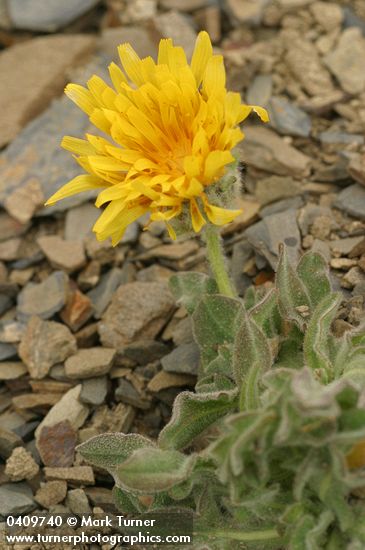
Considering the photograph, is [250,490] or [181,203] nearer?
[250,490]

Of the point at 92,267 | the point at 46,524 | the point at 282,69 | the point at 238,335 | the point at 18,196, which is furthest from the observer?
the point at 282,69

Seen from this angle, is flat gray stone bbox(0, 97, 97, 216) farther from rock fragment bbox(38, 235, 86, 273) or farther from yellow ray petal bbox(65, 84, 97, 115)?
yellow ray petal bbox(65, 84, 97, 115)

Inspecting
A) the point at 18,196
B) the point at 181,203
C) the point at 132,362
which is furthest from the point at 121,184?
the point at 18,196

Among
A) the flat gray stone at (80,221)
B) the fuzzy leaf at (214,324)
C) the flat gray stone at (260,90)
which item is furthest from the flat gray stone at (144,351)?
the flat gray stone at (260,90)

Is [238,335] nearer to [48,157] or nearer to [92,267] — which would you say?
[92,267]

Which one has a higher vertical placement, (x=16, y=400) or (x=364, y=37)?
(x=364, y=37)

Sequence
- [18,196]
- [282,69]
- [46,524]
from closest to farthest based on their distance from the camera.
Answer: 1. [46,524]
2. [18,196]
3. [282,69]

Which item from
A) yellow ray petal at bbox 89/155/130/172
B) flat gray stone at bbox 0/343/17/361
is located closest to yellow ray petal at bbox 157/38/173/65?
yellow ray petal at bbox 89/155/130/172
